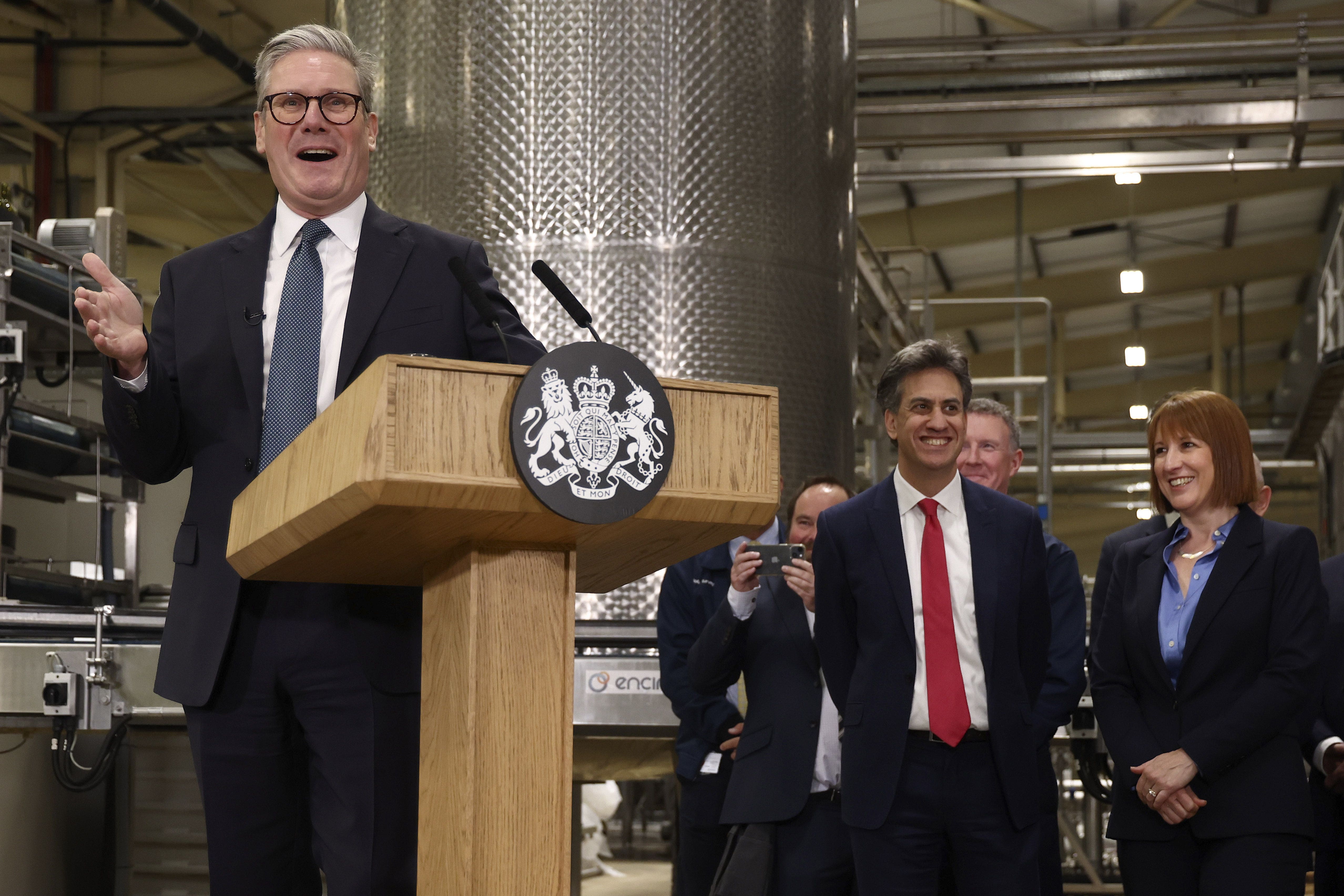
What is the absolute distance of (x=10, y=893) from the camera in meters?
3.59

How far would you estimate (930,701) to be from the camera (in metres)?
2.44

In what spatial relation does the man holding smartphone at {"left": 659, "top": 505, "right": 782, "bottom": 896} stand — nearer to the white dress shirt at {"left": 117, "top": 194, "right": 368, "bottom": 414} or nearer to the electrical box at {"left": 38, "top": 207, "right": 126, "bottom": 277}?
the white dress shirt at {"left": 117, "top": 194, "right": 368, "bottom": 414}

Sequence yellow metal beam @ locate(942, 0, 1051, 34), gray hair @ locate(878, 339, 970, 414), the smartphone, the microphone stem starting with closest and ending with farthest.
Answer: the microphone stem → gray hair @ locate(878, 339, 970, 414) → the smartphone → yellow metal beam @ locate(942, 0, 1051, 34)

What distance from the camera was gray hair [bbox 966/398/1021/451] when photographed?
3582 mm

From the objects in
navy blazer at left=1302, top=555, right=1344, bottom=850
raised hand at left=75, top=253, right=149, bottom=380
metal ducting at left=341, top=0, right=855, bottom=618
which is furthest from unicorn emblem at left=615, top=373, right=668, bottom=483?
metal ducting at left=341, top=0, right=855, bottom=618

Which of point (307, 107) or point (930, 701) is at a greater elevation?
point (307, 107)

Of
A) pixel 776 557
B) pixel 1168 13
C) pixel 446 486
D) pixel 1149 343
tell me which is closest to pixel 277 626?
pixel 446 486

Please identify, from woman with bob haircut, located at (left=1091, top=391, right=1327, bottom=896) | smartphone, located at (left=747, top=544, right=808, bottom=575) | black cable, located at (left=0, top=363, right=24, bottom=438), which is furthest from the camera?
black cable, located at (left=0, top=363, right=24, bottom=438)

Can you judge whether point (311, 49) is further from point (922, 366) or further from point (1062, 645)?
point (1062, 645)

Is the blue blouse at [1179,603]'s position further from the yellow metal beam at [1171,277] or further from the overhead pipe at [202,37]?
the yellow metal beam at [1171,277]

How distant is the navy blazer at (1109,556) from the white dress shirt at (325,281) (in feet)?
5.86

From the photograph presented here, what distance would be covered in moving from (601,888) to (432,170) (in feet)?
15.2

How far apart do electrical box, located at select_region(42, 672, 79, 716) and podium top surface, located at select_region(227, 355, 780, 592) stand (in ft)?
6.49

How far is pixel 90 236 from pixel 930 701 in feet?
12.1
